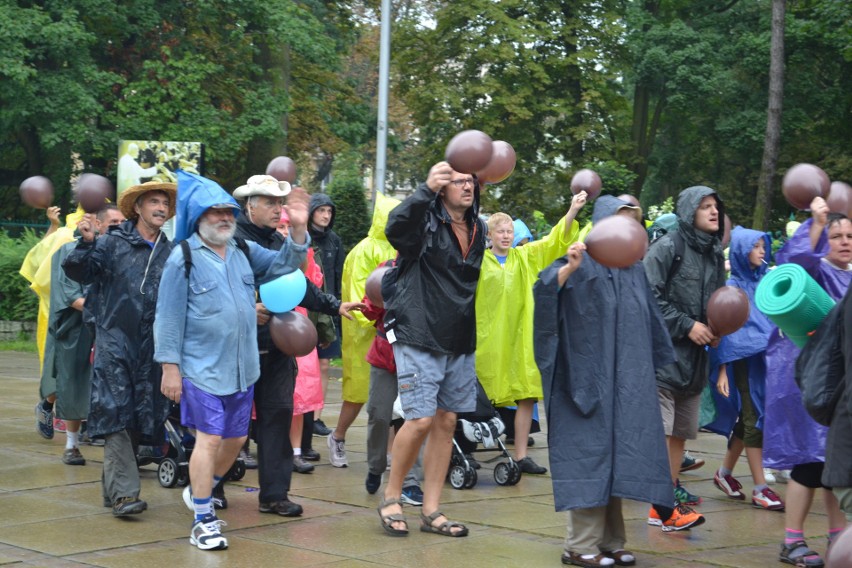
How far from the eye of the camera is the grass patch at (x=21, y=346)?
20.4m

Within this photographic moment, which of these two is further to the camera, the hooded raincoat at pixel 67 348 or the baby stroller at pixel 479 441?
the hooded raincoat at pixel 67 348

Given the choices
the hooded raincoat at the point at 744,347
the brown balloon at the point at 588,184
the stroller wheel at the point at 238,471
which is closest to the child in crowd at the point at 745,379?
the hooded raincoat at the point at 744,347

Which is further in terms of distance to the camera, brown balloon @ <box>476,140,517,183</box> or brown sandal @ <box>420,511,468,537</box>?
brown balloon @ <box>476,140,517,183</box>

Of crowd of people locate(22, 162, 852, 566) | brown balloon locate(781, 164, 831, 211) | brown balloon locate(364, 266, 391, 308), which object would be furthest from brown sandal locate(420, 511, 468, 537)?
brown balloon locate(781, 164, 831, 211)

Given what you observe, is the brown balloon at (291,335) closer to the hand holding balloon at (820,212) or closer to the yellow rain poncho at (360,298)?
the yellow rain poncho at (360,298)

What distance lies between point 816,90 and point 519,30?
324 inches

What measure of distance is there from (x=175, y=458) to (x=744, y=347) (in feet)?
12.4

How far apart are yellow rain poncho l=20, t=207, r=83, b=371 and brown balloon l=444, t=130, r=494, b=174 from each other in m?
4.53

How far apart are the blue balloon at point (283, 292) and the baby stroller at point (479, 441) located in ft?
6.62

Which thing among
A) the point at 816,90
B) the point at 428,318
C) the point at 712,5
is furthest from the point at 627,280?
the point at 712,5

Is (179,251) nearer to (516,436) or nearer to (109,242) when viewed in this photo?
(109,242)

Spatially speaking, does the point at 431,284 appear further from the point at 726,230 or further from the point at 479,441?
the point at 726,230

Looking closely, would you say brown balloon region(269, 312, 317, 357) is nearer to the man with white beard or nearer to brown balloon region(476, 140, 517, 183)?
the man with white beard

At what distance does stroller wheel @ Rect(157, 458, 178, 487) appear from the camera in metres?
8.15
